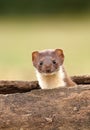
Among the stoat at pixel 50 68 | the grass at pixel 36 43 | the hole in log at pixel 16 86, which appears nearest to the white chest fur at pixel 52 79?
the stoat at pixel 50 68

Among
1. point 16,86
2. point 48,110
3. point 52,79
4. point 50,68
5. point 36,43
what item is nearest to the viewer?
point 48,110

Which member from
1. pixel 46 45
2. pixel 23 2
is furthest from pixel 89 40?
pixel 23 2

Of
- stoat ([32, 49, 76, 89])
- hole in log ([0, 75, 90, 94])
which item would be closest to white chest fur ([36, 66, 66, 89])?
stoat ([32, 49, 76, 89])

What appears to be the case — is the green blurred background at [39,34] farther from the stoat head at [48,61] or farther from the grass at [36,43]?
the stoat head at [48,61]

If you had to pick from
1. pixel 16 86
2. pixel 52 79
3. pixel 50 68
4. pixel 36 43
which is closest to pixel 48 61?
pixel 50 68

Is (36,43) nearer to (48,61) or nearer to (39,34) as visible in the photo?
(39,34)

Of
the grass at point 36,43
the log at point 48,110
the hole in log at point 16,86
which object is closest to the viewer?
the log at point 48,110
